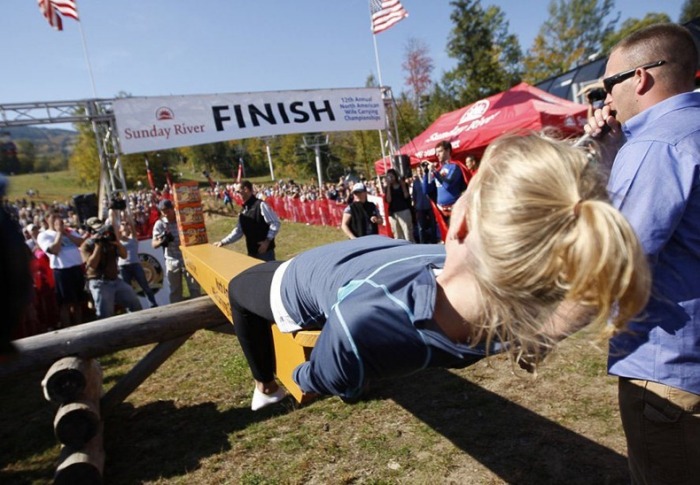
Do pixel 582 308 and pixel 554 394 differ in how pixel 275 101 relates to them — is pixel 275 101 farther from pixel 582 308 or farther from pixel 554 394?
pixel 582 308

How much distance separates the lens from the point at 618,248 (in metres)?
0.94

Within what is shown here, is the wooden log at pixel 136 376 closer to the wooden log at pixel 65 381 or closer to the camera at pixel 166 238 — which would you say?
the wooden log at pixel 65 381

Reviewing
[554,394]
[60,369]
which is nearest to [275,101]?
[60,369]

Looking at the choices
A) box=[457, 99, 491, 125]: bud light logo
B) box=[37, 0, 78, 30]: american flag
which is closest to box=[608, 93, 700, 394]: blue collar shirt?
box=[37, 0, 78, 30]: american flag

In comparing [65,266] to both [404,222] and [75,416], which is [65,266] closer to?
[75,416]

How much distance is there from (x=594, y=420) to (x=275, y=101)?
8632 millimetres

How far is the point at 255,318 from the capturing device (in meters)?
2.26

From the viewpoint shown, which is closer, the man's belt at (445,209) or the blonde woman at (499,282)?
the blonde woman at (499,282)

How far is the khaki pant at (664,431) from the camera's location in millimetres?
1334

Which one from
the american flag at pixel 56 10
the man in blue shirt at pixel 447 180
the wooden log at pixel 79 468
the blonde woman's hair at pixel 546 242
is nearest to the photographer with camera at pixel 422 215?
the man in blue shirt at pixel 447 180

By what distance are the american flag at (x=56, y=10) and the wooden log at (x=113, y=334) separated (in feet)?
30.0

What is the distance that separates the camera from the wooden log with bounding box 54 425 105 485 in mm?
2975

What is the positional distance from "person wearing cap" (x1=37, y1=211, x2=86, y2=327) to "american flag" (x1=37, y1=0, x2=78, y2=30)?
5.68 metres

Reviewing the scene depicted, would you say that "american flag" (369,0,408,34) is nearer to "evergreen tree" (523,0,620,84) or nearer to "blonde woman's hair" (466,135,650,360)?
"blonde woman's hair" (466,135,650,360)
